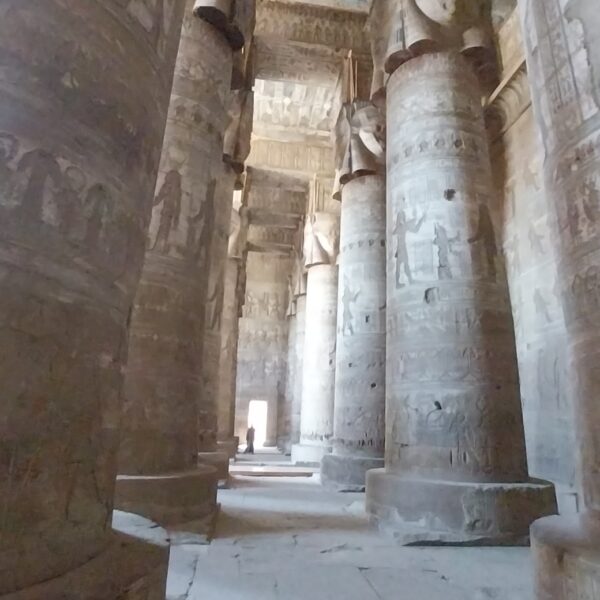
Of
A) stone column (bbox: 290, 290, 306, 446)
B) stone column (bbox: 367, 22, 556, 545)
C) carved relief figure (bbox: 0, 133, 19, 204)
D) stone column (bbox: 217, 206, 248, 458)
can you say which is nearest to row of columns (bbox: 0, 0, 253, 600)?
carved relief figure (bbox: 0, 133, 19, 204)

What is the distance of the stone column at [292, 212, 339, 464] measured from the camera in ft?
37.5

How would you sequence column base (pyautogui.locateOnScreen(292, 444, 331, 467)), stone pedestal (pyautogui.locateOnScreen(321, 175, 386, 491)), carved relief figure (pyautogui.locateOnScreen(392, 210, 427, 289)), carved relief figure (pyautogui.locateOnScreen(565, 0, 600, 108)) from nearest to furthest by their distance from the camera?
carved relief figure (pyautogui.locateOnScreen(565, 0, 600, 108)) < carved relief figure (pyautogui.locateOnScreen(392, 210, 427, 289)) < stone pedestal (pyautogui.locateOnScreen(321, 175, 386, 491)) < column base (pyautogui.locateOnScreen(292, 444, 331, 467))

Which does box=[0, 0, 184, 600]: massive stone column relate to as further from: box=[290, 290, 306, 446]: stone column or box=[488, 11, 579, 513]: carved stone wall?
box=[290, 290, 306, 446]: stone column

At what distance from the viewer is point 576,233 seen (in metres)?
2.27

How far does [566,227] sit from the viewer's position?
7.70 feet

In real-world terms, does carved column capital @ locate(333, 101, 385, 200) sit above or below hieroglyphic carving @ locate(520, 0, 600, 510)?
above

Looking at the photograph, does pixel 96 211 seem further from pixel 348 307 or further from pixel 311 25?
pixel 311 25

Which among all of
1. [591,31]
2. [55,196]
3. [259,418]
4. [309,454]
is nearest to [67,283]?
[55,196]

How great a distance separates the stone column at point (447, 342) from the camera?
419 centimetres

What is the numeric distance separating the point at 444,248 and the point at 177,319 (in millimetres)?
2598

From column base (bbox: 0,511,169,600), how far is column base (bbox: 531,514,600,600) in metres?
1.47

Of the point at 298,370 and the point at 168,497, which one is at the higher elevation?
the point at 298,370

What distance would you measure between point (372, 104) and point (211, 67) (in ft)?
12.2

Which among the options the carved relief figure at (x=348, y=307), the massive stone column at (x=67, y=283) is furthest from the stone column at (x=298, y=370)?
the massive stone column at (x=67, y=283)
